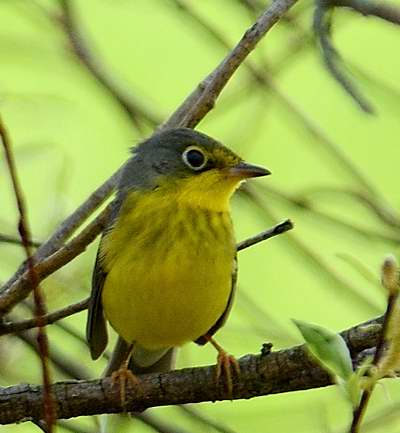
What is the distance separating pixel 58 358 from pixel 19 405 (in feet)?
3.10

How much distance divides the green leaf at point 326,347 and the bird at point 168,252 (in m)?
1.45

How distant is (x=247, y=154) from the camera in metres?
5.83

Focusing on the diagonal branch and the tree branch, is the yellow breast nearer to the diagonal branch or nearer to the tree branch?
the diagonal branch

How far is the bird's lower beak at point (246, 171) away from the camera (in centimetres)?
414

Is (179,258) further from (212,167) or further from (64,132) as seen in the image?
(64,132)

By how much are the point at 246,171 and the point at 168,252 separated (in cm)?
47

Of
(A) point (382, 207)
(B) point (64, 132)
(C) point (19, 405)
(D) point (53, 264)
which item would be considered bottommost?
(C) point (19, 405)

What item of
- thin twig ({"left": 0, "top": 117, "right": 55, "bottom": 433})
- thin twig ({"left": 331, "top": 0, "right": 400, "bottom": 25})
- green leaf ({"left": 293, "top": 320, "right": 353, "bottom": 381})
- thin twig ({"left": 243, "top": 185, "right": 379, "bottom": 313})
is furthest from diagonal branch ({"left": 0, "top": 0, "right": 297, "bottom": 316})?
thin twig ({"left": 243, "top": 185, "right": 379, "bottom": 313})

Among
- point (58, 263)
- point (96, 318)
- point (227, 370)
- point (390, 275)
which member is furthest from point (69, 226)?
point (390, 275)

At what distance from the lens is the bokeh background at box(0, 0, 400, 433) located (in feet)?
15.2

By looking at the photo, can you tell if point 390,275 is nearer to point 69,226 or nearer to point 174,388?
point 174,388

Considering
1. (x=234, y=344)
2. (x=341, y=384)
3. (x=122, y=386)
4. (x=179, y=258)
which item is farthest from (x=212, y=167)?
(x=341, y=384)

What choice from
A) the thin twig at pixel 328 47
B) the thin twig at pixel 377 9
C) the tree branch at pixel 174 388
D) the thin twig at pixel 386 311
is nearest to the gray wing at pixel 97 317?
the tree branch at pixel 174 388

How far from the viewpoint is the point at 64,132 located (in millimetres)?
7469
